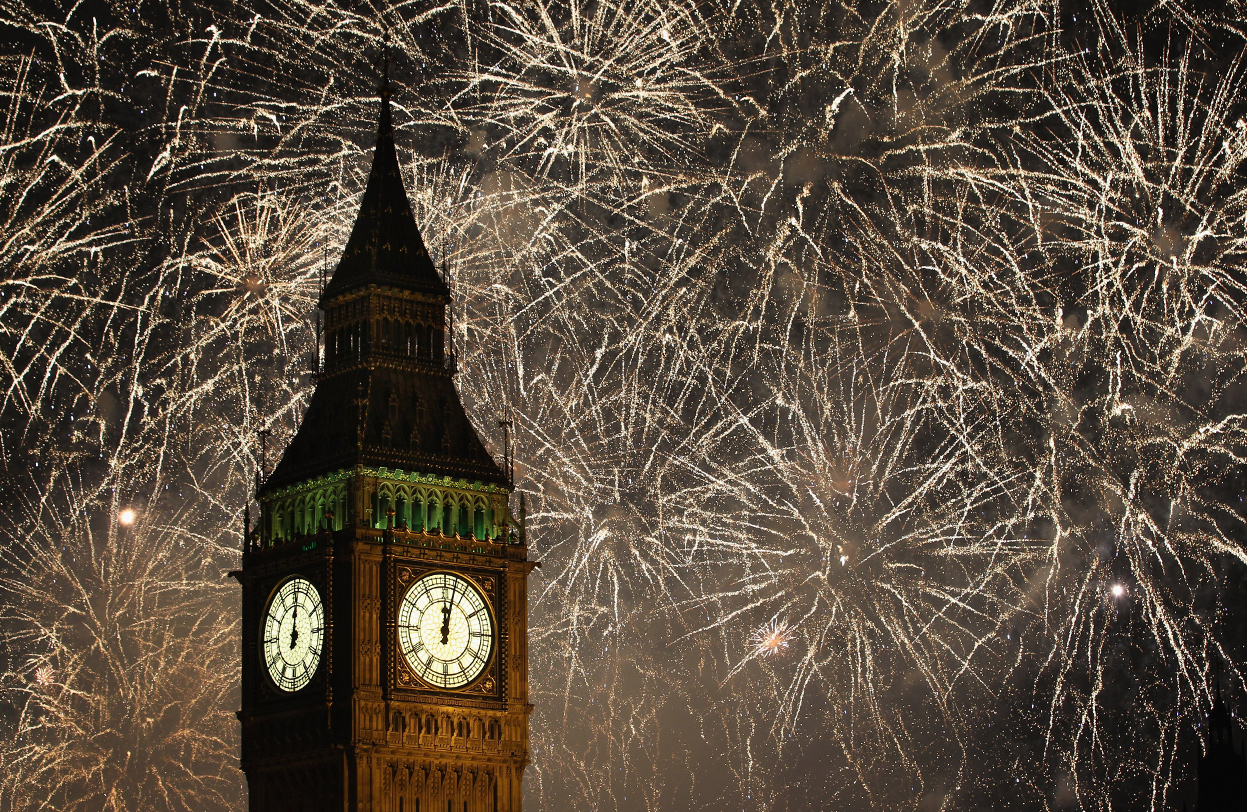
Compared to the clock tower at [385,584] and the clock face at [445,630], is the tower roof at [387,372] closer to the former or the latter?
the clock tower at [385,584]

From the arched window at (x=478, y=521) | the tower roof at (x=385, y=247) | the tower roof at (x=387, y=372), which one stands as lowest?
the arched window at (x=478, y=521)

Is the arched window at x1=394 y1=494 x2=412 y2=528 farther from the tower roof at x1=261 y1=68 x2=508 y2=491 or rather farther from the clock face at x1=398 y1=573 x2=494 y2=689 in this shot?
the clock face at x1=398 y1=573 x2=494 y2=689

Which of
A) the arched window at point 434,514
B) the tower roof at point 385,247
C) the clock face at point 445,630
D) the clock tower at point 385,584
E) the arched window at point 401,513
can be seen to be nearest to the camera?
the clock tower at point 385,584

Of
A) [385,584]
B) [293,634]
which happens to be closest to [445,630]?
[385,584]

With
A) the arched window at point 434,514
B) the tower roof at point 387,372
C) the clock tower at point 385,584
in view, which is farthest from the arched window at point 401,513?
the tower roof at point 387,372

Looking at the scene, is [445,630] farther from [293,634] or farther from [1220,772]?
[1220,772]

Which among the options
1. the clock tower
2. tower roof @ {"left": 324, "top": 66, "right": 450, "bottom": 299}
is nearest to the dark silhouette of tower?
the clock tower
